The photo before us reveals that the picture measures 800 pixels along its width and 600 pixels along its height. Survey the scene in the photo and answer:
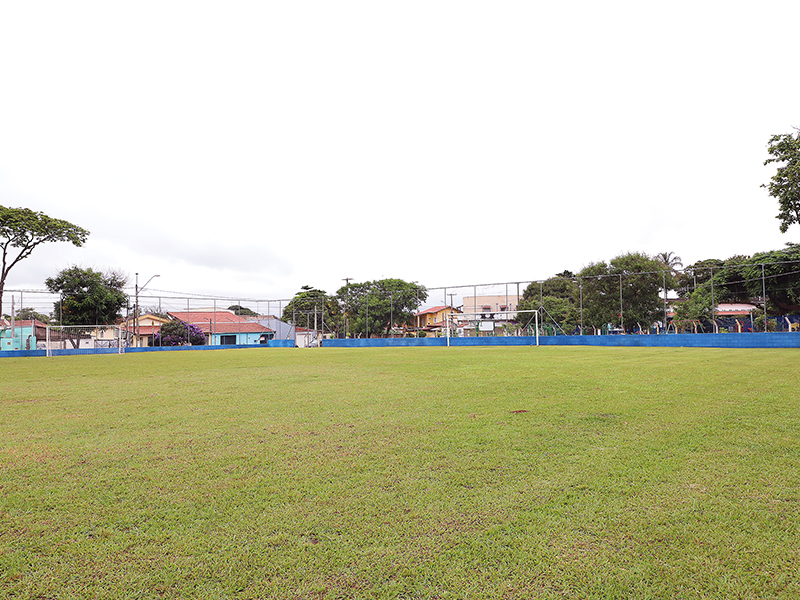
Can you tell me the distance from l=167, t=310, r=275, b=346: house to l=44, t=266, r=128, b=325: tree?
6.84 metres

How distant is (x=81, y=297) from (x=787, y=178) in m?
38.1

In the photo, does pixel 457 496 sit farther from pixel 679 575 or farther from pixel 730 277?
pixel 730 277

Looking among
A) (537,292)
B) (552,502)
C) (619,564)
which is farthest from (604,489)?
(537,292)

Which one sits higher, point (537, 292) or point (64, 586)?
point (537, 292)

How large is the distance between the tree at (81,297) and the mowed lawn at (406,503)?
1239 inches

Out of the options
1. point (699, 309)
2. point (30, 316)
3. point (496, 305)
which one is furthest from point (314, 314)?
point (699, 309)

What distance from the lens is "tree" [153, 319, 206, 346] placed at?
41.2m

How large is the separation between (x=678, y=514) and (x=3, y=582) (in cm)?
279

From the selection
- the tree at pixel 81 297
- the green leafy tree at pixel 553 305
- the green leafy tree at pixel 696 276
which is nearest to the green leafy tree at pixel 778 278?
the green leafy tree at pixel 696 276

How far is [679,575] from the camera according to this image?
5.52ft

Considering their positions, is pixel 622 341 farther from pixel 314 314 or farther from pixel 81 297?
pixel 81 297

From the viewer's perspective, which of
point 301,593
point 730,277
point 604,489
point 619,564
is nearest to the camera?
point 301,593

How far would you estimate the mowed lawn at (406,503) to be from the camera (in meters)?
1.68

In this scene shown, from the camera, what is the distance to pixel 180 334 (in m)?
42.9
